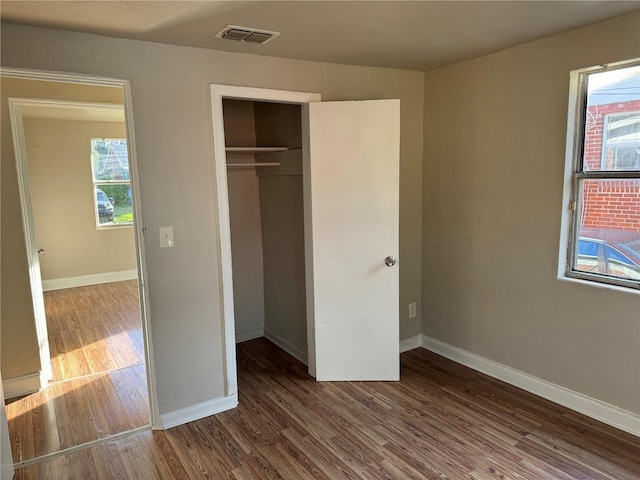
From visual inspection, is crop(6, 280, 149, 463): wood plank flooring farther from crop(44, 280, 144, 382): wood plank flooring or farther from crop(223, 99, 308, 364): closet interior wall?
crop(223, 99, 308, 364): closet interior wall

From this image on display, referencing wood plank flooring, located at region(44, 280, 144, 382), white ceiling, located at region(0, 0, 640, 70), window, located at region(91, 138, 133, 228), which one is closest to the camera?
white ceiling, located at region(0, 0, 640, 70)

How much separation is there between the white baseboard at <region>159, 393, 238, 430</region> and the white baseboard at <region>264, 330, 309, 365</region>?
79cm

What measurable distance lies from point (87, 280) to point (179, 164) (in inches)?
179

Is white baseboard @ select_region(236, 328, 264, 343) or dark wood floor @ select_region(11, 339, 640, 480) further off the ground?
white baseboard @ select_region(236, 328, 264, 343)

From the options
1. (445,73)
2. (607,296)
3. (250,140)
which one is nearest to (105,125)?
(250,140)

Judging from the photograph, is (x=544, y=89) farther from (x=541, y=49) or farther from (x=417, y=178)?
(x=417, y=178)

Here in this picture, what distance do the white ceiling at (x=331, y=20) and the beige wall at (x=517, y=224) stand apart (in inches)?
8.8

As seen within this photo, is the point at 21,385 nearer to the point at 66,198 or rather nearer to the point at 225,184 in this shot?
the point at 225,184

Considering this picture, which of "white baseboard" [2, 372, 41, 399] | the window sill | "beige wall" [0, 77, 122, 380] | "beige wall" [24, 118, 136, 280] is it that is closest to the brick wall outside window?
the window sill

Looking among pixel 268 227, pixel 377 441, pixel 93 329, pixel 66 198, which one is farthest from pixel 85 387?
pixel 66 198

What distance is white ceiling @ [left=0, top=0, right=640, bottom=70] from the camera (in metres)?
1.92

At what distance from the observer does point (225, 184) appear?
272 centimetres

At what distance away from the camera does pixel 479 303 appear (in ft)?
10.6

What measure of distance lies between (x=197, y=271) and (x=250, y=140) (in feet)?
5.45
